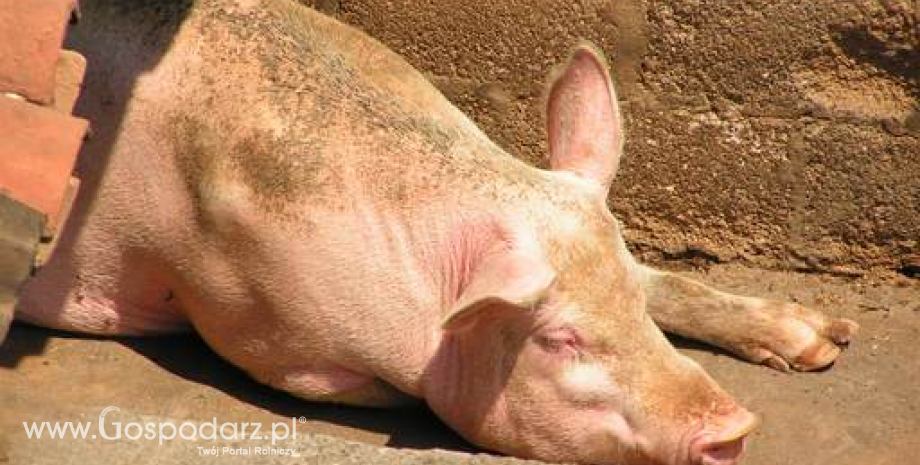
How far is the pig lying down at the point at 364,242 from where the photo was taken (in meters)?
4.04

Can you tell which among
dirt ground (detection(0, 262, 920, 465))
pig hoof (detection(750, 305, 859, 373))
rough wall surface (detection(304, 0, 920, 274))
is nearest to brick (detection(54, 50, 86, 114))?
dirt ground (detection(0, 262, 920, 465))

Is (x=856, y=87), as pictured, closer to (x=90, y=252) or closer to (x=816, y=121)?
(x=816, y=121)

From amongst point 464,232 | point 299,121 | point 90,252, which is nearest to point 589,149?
point 464,232

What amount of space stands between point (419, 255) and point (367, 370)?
302 mm

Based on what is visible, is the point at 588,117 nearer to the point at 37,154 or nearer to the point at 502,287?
the point at 502,287

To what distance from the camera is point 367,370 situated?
420cm

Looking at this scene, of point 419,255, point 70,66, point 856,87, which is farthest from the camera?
point 856,87

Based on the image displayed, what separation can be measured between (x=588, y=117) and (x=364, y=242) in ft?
2.23

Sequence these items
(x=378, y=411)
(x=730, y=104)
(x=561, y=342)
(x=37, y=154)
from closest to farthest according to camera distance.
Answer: (x=37, y=154)
(x=561, y=342)
(x=378, y=411)
(x=730, y=104)

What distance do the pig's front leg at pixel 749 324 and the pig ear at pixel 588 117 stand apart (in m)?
0.54

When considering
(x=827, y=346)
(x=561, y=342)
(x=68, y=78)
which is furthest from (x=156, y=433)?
(x=827, y=346)

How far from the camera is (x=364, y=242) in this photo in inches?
161

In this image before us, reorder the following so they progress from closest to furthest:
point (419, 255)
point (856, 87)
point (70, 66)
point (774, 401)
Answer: point (70, 66), point (419, 255), point (774, 401), point (856, 87)

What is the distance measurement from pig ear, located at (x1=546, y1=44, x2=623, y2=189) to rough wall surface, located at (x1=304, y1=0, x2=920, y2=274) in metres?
0.55
